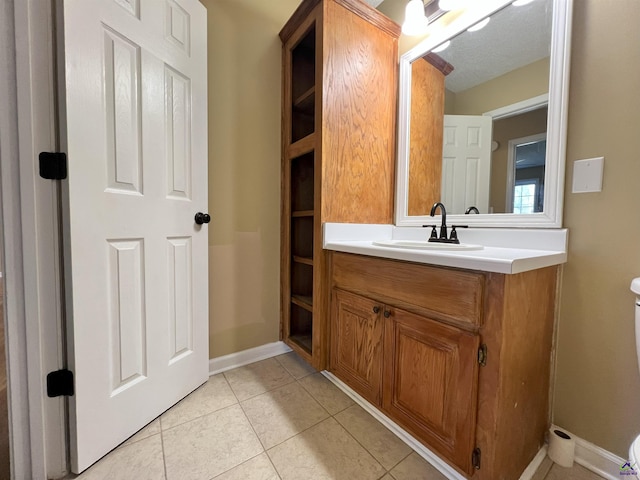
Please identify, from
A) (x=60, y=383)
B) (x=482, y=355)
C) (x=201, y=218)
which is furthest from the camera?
(x=201, y=218)

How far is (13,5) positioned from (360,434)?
1885 mm

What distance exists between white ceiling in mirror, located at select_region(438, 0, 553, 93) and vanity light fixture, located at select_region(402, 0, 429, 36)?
0.58ft

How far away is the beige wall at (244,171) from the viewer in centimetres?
148

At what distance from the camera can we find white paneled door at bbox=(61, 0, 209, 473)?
0.88 m

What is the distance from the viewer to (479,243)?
1.24m

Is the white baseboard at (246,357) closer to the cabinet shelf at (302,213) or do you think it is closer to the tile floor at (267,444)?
the tile floor at (267,444)

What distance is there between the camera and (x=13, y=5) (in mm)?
772

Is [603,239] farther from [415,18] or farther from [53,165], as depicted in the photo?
[53,165]

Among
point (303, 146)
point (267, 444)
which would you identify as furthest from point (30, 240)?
point (303, 146)

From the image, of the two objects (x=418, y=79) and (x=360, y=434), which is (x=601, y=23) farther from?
(x=360, y=434)

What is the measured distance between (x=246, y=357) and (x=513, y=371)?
1386mm

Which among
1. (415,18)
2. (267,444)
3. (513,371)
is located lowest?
(267,444)

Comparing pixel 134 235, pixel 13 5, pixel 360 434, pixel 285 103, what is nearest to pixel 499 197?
pixel 360 434

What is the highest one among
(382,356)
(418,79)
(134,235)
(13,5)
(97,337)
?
(418,79)
